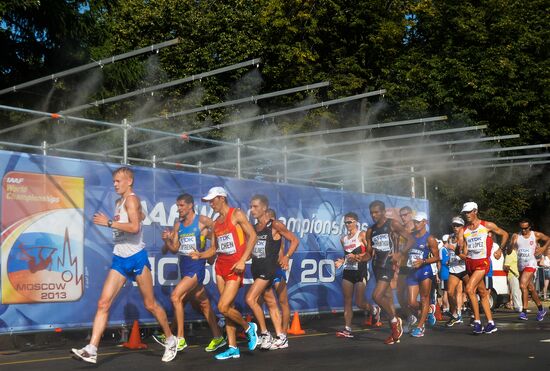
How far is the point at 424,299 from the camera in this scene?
47.3 ft

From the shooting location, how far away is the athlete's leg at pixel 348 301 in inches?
562

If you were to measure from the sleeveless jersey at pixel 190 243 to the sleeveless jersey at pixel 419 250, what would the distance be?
3904mm

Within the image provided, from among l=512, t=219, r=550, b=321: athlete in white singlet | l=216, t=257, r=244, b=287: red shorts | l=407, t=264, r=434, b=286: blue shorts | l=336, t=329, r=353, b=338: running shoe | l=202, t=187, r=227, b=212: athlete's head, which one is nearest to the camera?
l=216, t=257, r=244, b=287: red shorts

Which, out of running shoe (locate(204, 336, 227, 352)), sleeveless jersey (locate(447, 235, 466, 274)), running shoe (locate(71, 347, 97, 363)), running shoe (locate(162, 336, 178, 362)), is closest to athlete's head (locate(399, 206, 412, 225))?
sleeveless jersey (locate(447, 235, 466, 274))

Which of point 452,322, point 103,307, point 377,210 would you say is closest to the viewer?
point 103,307

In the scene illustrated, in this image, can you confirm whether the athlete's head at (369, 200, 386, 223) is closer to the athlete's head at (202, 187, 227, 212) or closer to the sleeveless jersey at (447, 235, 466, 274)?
the athlete's head at (202, 187, 227, 212)

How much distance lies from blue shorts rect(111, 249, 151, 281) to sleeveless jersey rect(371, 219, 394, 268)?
427 cm

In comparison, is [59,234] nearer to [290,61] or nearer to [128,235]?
[128,235]

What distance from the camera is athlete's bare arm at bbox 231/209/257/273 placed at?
1123 centimetres

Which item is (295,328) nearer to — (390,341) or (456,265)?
(390,341)

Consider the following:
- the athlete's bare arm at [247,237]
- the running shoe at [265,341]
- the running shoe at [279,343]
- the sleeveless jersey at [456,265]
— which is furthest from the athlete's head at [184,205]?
the sleeveless jersey at [456,265]

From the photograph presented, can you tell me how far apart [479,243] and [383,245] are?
5.69 ft

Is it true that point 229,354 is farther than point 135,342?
No

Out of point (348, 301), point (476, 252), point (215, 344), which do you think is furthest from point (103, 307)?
point (476, 252)
